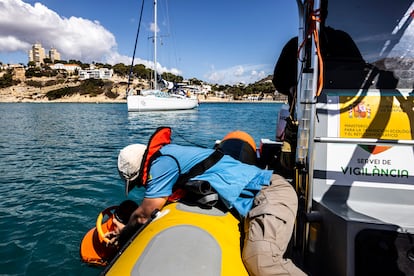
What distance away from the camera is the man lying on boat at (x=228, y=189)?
2.12m

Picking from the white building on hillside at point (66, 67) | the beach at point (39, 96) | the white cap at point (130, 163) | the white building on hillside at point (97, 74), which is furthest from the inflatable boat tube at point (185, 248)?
the white building on hillside at point (66, 67)

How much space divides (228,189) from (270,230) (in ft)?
1.71

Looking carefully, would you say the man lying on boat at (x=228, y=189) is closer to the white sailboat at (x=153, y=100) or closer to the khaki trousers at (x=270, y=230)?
the khaki trousers at (x=270, y=230)

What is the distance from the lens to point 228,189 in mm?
2531

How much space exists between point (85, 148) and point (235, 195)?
11.4m

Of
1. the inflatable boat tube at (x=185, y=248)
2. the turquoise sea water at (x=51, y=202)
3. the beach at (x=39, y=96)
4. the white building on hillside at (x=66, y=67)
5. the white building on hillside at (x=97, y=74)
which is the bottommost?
the turquoise sea water at (x=51, y=202)

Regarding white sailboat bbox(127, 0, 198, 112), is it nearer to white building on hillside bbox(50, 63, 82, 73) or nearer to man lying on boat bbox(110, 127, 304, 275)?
man lying on boat bbox(110, 127, 304, 275)

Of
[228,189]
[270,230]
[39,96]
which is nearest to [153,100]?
[228,189]

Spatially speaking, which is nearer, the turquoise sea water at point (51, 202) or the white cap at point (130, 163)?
the white cap at point (130, 163)

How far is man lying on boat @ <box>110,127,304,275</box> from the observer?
2.12 meters

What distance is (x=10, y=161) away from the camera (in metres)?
9.76

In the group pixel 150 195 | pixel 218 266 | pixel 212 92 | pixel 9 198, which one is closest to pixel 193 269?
pixel 218 266

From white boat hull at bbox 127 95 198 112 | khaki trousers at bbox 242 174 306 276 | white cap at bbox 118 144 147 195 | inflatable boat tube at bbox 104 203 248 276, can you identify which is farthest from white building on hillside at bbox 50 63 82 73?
khaki trousers at bbox 242 174 306 276

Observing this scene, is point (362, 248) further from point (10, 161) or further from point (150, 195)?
point (10, 161)
